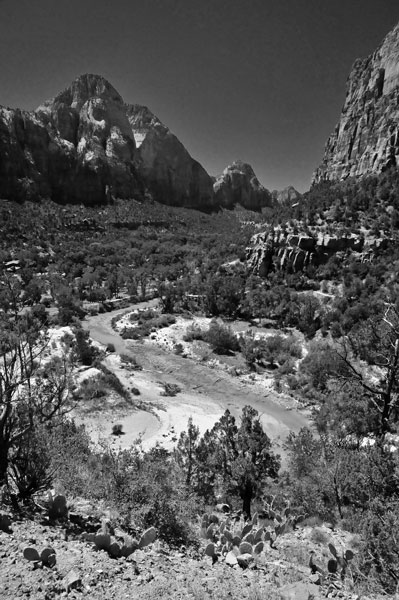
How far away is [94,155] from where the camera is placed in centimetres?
14050

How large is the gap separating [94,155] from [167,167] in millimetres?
41779

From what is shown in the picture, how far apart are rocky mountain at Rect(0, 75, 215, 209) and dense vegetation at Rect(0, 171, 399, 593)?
15898 millimetres

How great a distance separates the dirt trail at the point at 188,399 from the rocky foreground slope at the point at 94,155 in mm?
92485

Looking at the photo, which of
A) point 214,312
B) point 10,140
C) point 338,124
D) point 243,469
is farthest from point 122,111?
point 243,469

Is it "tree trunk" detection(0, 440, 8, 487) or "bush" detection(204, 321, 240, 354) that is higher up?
"tree trunk" detection(0, 440, 8, 487)

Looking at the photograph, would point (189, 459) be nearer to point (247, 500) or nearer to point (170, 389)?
point (247, 500)

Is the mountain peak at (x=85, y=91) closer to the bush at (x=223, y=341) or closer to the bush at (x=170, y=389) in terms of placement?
the bush at (x=223, y=341)

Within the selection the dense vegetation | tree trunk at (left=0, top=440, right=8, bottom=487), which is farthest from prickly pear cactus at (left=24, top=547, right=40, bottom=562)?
tree trunk at (left=0, top=440, right=8, bottom=487)

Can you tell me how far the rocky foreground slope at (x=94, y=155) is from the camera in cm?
11619

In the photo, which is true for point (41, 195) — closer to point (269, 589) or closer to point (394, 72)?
point (394, 72)

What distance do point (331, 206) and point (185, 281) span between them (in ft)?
95.2

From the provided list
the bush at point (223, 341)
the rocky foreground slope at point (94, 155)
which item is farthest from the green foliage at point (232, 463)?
the rocky foreground slope at point (94, 155)

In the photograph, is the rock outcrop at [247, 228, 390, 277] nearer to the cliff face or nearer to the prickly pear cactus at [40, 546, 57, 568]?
the cliff face

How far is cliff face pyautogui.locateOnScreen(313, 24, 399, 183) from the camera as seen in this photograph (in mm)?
70812
